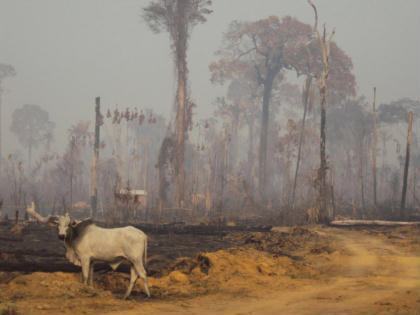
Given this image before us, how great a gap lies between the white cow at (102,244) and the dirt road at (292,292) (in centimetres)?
61

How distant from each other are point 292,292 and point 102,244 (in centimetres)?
418

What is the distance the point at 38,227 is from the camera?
979 inches

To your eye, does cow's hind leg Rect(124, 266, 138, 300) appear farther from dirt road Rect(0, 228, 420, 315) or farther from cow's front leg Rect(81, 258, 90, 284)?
cow's front leg Rect(81, 258, 90, 284)

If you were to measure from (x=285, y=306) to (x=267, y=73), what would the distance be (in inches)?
1946

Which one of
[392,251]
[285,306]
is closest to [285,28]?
[392,251]

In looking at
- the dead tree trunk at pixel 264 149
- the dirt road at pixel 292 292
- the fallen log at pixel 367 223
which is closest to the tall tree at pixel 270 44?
the dead tree trunk at pixel 264 149

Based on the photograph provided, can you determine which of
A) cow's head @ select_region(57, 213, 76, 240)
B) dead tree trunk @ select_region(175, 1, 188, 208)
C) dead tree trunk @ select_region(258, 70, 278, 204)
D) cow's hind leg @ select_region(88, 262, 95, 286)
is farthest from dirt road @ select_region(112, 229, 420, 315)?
dead tree trunk @ select_region(258, 70, 278, 204)

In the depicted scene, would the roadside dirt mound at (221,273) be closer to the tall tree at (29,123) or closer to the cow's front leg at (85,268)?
the cow's front leg at (85,268)

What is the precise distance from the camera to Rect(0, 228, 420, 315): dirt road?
10133 millimetres

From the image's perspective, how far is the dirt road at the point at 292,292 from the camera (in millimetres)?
10133

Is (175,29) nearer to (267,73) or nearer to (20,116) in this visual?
(267,73)

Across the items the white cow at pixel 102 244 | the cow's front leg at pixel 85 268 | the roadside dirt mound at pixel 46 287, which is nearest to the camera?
the roadside dirt mound at pixel 46 287

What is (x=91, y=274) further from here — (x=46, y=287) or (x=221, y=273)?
(x=221, y=273)

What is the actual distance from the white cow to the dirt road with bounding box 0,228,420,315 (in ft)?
2.01
